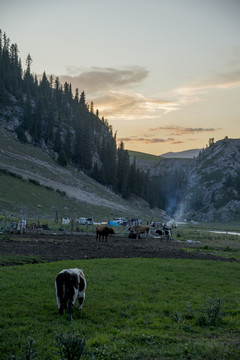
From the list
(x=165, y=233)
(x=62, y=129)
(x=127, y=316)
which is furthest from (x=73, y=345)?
(x=62, y=129)

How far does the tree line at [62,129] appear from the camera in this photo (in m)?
128

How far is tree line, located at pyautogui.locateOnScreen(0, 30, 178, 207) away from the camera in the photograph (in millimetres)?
128375

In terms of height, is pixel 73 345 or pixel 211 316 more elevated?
pixel 73 345

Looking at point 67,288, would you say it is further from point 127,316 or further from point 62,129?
point 62,129

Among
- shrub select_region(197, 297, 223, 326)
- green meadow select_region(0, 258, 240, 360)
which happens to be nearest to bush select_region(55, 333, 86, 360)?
green meadow select_region(0, 258, 240, 360)

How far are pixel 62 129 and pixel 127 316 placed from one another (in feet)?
454

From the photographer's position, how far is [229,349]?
9750 millimetres

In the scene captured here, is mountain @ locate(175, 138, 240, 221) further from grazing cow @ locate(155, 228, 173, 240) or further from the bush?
the bush

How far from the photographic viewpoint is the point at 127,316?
12391 millimetres

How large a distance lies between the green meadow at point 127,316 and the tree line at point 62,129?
106652mm

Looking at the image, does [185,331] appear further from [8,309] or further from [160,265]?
[160,265]

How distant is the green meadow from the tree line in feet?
350

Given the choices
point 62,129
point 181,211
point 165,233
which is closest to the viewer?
point 165,233

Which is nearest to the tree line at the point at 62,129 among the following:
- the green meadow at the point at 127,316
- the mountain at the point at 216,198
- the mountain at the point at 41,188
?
the mountain at the point at 41,188
